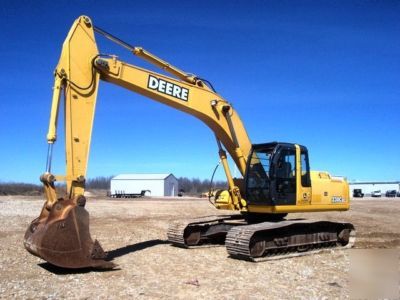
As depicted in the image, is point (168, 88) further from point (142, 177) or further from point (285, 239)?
point (142, 177)

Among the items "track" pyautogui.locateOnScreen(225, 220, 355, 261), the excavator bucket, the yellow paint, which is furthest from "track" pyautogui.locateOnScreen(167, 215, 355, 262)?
the excavator bucket

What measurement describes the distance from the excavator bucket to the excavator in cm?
2

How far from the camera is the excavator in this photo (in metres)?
9.77

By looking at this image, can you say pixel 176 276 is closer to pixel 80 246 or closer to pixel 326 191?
pixel 80 246

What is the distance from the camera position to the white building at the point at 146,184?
86500 mm

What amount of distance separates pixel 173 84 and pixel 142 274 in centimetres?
522

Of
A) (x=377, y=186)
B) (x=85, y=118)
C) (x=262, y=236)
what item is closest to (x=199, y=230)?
(x=262, y=236)

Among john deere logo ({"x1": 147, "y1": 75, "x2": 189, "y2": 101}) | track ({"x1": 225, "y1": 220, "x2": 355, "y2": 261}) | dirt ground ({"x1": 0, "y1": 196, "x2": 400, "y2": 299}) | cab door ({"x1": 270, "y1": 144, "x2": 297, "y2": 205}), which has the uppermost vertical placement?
john deere logo ({"x1": 147, "y1": 75, "x2": 189, "y2": 101})

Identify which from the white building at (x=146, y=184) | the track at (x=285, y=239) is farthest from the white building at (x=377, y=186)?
the track at (x=285, y=239)

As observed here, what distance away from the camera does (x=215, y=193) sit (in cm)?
1506

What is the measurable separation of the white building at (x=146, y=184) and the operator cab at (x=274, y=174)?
236ft

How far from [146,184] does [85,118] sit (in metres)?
77.4

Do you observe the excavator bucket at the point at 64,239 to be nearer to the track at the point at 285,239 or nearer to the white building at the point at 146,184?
the track at the point at 285,239

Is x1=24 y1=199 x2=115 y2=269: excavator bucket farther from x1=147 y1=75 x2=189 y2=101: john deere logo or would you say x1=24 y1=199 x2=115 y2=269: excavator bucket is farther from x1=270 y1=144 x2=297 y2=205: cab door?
x1=270 y1=144 x2=297 y2=205: cab door
